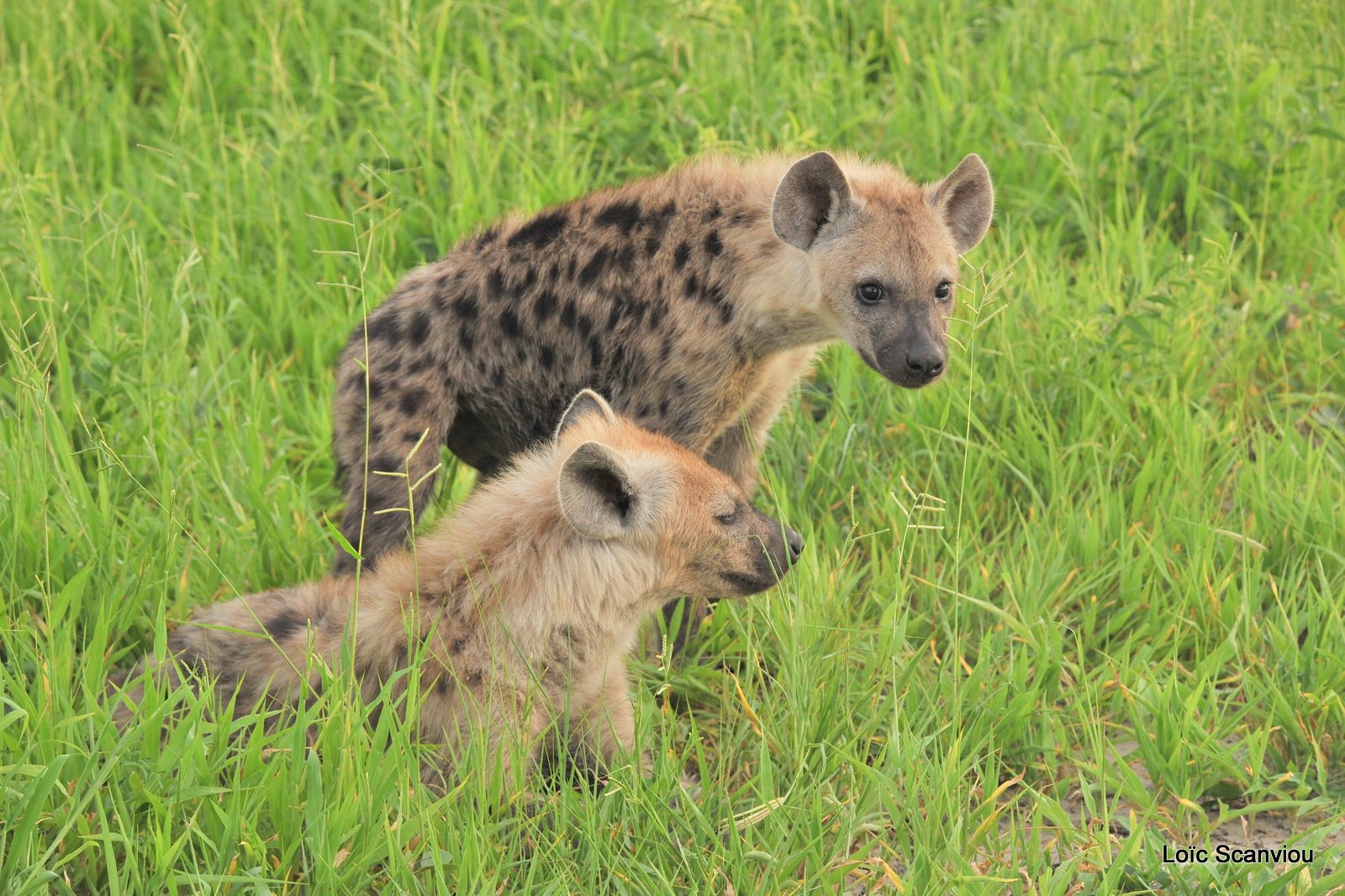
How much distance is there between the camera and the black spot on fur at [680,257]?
163 inches

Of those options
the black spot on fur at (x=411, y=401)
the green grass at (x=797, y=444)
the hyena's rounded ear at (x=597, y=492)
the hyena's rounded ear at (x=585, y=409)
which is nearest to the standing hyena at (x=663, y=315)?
the black spot on fur at (x=411, y=401)

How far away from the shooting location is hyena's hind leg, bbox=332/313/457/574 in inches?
158

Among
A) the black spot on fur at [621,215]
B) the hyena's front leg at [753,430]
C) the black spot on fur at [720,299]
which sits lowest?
the hyena's front leg at [753,430]

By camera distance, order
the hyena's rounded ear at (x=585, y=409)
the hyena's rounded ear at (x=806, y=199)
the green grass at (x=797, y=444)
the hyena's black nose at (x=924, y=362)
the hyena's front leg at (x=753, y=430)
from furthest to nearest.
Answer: the hyena's front leg at (x=753, y=430)
the hyena's rounded ear at (x=806, y=199)
the hyena's black nose at (x=924, y=362)
the hyena's rounded ear at (x=585, y=409)
the green grass at (x=797, y=444)

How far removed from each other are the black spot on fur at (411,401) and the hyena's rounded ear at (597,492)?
2.81 ft

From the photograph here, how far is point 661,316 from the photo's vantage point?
4.10 m

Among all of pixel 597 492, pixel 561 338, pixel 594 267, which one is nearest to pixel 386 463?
pixel 561 338

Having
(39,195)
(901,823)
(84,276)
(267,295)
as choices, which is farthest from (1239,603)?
(39,195)

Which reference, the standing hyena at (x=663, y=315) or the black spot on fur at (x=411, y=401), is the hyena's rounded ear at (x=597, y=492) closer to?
the standing hyena at (x=663, y=315)

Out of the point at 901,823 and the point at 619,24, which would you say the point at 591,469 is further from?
the point at 619,24

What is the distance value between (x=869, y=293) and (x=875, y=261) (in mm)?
82

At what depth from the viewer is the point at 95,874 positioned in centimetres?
288

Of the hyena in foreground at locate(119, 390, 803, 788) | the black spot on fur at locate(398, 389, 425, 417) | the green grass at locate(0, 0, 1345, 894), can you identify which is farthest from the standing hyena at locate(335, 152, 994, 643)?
the hyena in foreground at locate(119, 390, 803, 788)

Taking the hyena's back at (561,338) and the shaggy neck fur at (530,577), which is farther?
the hyena's back at (561,338)
